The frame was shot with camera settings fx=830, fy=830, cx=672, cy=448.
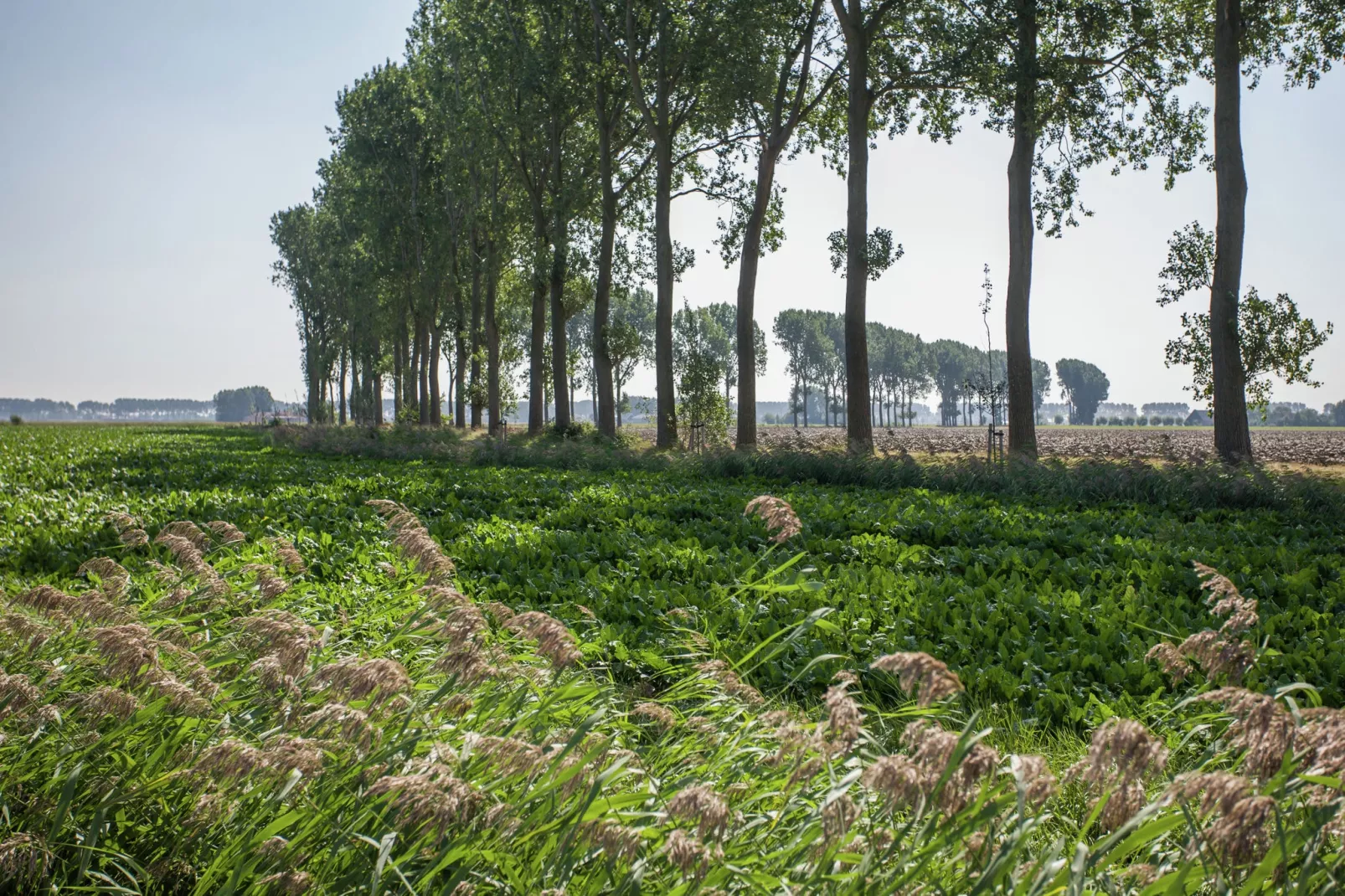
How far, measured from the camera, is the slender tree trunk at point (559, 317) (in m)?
24.9

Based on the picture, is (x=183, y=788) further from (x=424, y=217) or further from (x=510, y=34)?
(x=424, y=217)

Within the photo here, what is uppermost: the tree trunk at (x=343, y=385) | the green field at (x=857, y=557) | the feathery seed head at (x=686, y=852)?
the tree trunk at (x=343, y=385)

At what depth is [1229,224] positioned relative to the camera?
15852mm

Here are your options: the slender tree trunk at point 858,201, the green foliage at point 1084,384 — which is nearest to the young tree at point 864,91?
the slender tree trunk at point 858,201

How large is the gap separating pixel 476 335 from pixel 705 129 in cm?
1439

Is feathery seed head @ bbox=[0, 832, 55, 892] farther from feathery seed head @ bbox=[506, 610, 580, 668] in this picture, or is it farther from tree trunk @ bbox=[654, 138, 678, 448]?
tree trunk @ bbox=[654, 138, 678, 448]

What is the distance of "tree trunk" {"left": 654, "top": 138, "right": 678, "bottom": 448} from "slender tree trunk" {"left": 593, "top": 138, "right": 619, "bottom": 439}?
2452 millimetres

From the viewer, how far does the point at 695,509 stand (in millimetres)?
10227

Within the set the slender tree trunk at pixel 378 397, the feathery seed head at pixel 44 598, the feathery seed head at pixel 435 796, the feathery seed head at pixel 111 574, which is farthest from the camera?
the slender tree trunk at pixel 378 397

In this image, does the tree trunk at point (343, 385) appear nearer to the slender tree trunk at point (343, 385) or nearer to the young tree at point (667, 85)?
the slender tree trunk at point (343, 385)

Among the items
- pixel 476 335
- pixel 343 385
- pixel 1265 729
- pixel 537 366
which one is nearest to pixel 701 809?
pixel 1265 729

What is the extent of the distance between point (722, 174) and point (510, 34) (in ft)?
24.2

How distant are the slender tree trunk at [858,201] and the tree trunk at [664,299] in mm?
5780

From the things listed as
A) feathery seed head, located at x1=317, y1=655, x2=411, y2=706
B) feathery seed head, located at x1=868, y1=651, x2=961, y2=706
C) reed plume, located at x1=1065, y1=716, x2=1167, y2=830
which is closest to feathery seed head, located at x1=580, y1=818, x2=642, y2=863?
feathery seed head, located at x1=317, y1=655, x2=411, y2=706
